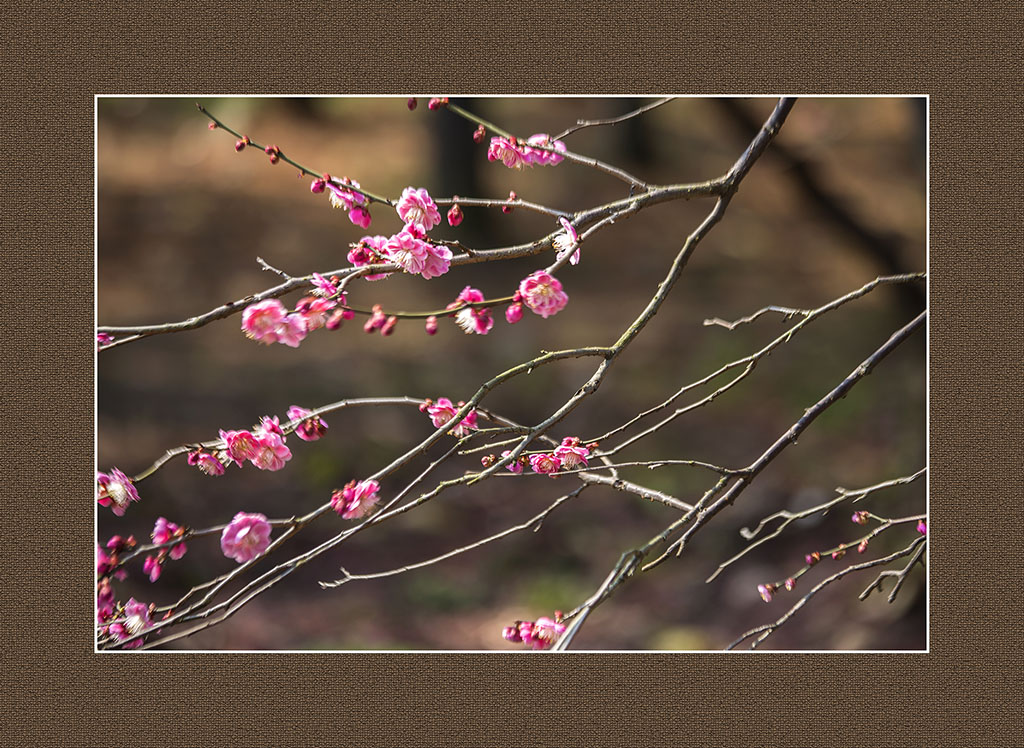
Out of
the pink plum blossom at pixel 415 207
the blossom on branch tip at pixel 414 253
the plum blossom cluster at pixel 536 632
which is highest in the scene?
the pink plum blossom at pixel 415 207

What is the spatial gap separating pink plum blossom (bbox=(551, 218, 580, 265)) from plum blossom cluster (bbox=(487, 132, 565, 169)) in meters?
0.17

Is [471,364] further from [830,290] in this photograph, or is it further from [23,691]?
[23,691]

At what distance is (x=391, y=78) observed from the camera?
1.26 metres

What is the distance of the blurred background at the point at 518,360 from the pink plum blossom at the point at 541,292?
4.03 feet

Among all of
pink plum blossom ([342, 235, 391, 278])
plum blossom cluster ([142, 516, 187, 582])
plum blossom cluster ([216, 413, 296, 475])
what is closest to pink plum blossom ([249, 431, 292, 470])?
plum blossom cluster ([216, 413, 296, 475])

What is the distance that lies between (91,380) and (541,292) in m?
0.78

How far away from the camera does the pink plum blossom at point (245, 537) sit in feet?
3.26

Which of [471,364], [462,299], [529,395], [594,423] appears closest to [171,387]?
[471,364]

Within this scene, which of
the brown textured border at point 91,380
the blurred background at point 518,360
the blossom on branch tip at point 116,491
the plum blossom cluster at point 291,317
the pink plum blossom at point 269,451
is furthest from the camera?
the blurred background at point 518,360

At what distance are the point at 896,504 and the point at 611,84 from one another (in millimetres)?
1621

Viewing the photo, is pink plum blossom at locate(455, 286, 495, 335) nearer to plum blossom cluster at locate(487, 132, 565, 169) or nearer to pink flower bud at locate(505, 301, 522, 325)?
pink flower bud at locate(505, 301, 522, 325)

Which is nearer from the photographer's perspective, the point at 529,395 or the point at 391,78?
the point at 391,78

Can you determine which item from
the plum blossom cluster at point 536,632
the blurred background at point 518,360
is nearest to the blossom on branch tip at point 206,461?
the plum blossom cluster at point 536,632

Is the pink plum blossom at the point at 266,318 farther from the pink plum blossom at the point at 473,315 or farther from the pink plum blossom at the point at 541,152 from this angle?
the pink plum blossom at the point at 541,152
